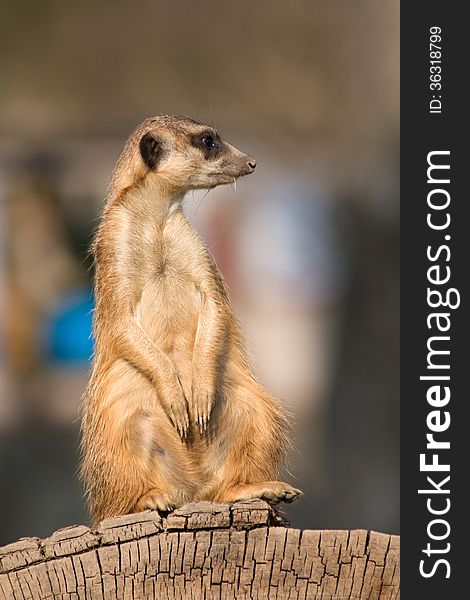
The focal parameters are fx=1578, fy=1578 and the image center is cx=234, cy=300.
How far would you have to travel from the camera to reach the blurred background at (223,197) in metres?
11.6

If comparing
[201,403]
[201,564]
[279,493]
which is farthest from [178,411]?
[201,564]

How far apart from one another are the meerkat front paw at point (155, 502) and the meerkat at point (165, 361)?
0.03 meters

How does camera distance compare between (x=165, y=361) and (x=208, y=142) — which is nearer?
(x=165, y=361)

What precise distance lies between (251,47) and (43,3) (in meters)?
2.04

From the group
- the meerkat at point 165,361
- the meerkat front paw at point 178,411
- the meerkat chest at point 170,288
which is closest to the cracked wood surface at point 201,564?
the meerkat at point 165,361

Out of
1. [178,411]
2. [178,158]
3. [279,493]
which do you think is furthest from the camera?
[178,158]

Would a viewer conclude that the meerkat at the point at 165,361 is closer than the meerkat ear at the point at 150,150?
Yes

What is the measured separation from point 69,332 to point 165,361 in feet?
24.5

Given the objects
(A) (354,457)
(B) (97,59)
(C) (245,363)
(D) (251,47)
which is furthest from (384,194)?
(C) (245,363)

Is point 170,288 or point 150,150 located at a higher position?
point 150,150

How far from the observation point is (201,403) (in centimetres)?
515

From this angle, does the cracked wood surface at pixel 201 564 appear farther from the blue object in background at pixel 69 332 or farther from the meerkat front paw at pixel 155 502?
the blue object in background at pixel 69 332

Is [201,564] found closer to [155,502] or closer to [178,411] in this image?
[155,502]

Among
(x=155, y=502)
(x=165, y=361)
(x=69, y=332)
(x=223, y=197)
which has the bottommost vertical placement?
(x=155, y=502)
